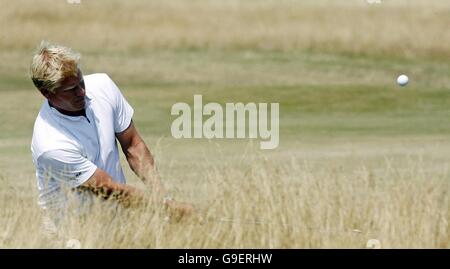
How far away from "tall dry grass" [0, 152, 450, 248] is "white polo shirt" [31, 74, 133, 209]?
187 millimetres

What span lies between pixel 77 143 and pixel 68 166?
0.48 feet

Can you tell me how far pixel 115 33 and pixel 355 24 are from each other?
6.14 m

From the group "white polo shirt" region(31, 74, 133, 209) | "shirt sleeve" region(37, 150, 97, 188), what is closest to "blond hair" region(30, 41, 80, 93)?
"white polo shirt" region(31, 74, 133, 209)

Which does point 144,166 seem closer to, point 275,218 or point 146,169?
point 146,169

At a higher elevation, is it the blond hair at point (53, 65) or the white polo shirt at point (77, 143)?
the blond hair at point (53, 65)

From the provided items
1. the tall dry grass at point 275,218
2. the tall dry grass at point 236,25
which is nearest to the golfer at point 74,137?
the tall dry grass at point 275,218

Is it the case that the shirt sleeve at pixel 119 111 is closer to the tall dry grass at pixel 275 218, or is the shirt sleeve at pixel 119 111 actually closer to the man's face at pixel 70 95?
the man's face at pixel 70 95

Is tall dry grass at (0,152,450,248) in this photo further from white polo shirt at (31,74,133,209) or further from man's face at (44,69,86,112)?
man's face at (44,69,86,112)

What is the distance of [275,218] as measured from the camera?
7543mm

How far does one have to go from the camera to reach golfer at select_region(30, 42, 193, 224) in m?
7.18

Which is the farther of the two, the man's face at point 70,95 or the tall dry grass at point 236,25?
the tall dry grass at point 236,25

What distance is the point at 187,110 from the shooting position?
73.7ft

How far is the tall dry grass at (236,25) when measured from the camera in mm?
35812
